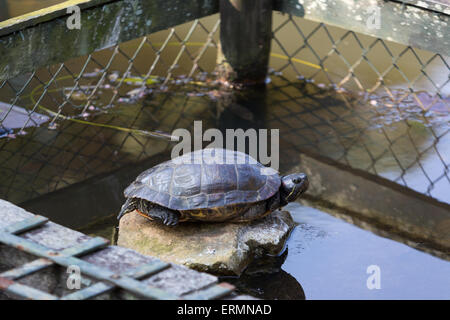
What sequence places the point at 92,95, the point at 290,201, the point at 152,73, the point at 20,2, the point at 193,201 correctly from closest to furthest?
1. the point at 193,201
2. the point at 290,201
3. the point at 92,95
4. the point at 152,73
5. the point at 20,2

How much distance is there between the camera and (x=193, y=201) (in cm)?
340

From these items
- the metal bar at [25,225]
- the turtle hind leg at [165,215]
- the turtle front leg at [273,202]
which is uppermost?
the turtle front leg at [273,202]

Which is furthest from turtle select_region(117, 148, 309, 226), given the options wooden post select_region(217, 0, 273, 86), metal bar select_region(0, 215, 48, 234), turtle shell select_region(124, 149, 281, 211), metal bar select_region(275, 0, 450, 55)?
wooden post select_region(217, 0, 273, 86)

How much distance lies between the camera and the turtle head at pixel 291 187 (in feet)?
12.0

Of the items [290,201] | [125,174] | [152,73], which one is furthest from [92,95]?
[290,201]

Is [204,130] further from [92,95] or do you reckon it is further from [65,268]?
[65,268]

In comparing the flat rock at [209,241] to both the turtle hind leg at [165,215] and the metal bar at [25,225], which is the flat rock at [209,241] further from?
the metal bar at [25,225]

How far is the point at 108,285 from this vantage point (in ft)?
7.86

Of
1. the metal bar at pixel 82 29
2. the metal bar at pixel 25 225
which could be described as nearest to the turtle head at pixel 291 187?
the metal bar at pixel 25 225

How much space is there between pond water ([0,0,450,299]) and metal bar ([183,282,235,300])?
0.90 m

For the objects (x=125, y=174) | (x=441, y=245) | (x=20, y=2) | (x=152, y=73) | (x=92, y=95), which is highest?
(x=20, y=2)

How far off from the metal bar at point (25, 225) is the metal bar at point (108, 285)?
0.52 meters

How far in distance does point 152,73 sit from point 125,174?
6.08ft

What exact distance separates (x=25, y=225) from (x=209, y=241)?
1.05 m
